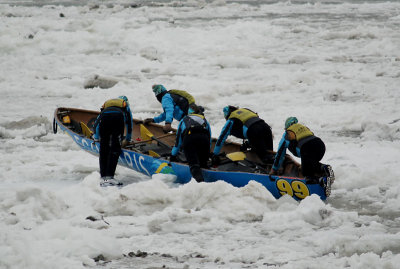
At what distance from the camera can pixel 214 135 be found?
41.5 feet

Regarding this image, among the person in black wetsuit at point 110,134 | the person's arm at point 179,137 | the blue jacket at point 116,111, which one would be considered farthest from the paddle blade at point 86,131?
the person's arm at point 179,137

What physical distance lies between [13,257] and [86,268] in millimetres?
712

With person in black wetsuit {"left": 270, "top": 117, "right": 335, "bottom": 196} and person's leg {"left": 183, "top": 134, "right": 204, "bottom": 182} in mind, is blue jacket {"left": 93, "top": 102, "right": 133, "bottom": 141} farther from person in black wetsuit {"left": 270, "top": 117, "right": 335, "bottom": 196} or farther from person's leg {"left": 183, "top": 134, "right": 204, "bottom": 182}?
person in black wetsuit {"left": 270, "top": 117, "right": 335, "bottom": 196}

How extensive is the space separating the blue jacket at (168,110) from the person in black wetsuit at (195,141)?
1455 mm

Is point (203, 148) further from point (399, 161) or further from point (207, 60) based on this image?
point (207, 60)

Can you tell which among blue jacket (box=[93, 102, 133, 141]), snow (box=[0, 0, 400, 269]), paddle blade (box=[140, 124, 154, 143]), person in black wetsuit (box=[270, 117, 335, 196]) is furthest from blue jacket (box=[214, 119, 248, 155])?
paddle blade (box=[140, 124, 154, 143])

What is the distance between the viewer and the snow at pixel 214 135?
625 cm

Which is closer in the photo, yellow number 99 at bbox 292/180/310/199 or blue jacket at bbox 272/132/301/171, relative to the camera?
yellow number 99 at bbox 292/180/310/199

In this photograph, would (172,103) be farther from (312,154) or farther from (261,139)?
(312,154)

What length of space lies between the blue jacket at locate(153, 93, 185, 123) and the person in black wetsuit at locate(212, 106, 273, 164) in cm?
146

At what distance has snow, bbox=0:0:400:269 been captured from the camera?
6254 millimetres

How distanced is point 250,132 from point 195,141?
3.31 ft

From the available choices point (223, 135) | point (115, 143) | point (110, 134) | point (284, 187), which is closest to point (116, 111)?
point (110, 134)

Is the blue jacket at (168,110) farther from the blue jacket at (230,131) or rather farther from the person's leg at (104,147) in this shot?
the blue jacket at (230,131)
